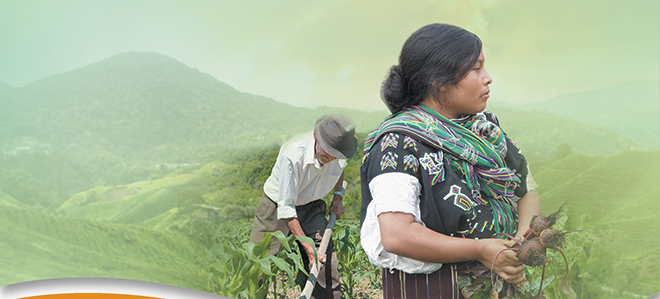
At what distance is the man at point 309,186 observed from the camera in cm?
256

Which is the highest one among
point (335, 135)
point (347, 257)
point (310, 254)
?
point (335, 135)

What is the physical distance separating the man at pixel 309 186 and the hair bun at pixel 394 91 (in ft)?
4.69

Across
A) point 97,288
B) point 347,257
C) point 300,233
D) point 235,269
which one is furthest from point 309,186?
point 97,288

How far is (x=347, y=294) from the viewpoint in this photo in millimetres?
3318

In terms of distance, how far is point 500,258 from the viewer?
0.88 m

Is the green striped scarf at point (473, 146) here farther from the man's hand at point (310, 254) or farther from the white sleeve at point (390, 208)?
the man's hand at point (310, 254)

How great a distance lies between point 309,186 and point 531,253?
201 centimetres

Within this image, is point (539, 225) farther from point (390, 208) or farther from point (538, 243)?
point (390, 208)

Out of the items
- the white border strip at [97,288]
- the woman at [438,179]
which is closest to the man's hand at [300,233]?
the white border strip at [97,288]

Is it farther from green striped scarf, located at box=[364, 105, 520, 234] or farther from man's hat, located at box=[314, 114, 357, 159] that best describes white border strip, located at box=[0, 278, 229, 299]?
man's hat, located at box=[314, 114, 357, 159]

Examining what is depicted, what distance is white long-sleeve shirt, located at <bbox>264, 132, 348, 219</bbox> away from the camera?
258cm

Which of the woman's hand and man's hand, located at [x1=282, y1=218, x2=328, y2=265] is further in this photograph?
man's hand, located at [x1=282, y1=218, x2=328, y2=265]

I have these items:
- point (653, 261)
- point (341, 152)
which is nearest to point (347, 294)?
point (341, 152)

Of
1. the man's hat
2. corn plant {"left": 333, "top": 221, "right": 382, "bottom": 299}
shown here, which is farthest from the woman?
corn plant {"left": 333, "top": 221, "right": 382, "bottom": 299}
